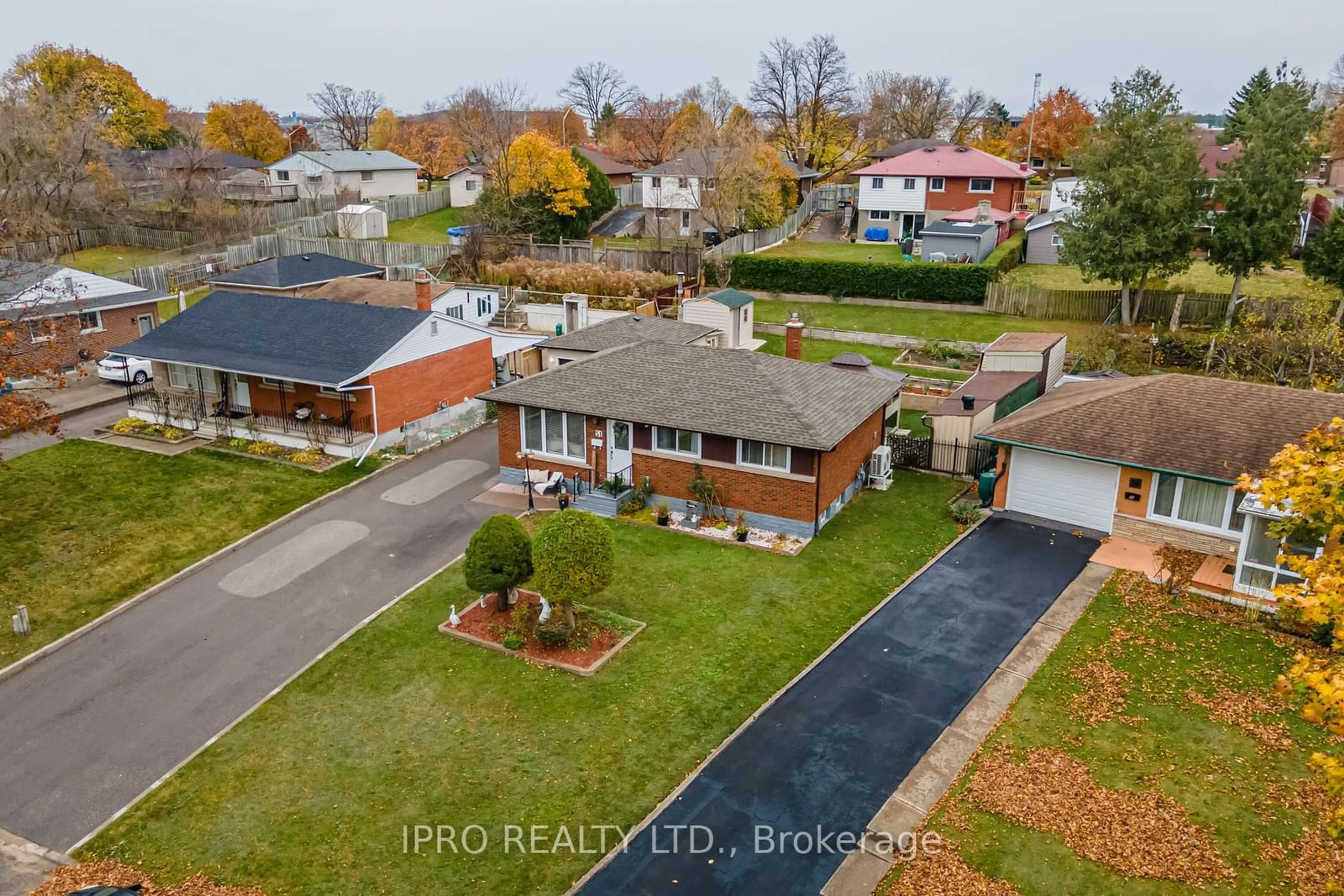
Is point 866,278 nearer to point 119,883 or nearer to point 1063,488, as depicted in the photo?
point 1063,488

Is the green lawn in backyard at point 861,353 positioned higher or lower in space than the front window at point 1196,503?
higher

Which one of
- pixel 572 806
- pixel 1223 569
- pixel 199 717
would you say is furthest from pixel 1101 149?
pixel 199 717

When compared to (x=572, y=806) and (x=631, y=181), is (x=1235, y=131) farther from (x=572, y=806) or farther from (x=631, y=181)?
(x=631, y=181)

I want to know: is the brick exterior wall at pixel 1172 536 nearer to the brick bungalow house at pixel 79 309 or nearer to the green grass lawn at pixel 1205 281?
the green grass lawn at pixel 1205 281

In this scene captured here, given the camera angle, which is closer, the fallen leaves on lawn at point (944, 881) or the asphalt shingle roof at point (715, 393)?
the fallen leaves on lawn at point (944, 881)

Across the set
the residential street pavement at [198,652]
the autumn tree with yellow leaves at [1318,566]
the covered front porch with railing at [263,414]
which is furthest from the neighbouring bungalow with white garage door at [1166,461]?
the covered front porch with railing at [263,414]

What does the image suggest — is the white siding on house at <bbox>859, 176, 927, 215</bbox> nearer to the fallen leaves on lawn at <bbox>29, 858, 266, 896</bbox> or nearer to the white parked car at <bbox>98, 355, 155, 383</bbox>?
the white parked car at <bbox>98, 355, 155, 383</bbox>

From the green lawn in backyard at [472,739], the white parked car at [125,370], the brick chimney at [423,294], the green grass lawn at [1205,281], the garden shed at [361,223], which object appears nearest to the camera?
the green lawn in backyard at [472,739]
